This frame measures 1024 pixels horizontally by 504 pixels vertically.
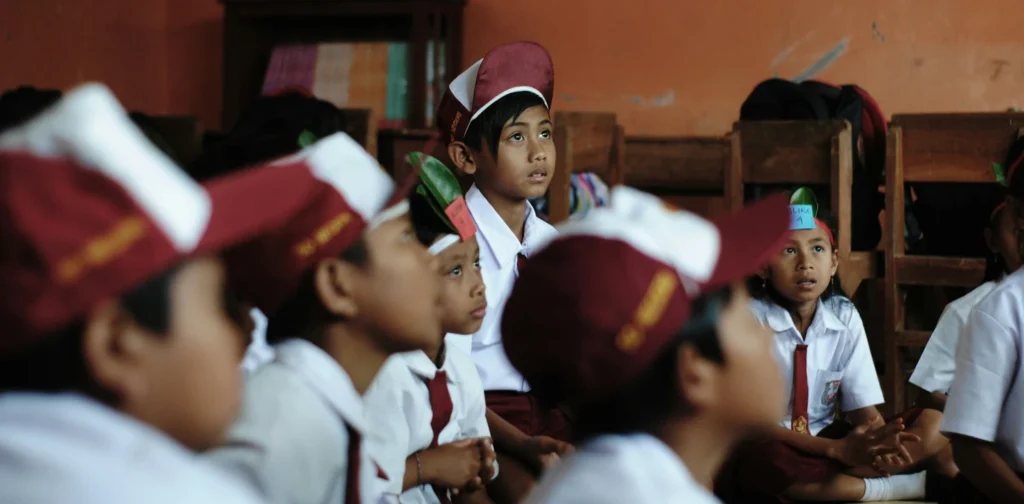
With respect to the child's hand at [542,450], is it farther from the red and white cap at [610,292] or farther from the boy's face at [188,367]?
the boy's face at [188,367]

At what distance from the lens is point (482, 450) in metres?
1.79

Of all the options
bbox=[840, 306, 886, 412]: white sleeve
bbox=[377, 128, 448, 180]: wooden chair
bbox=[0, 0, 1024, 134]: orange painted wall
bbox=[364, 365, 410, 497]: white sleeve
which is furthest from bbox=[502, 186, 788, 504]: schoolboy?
bbox=[0, 0, 1024, 134]: orange painted wall

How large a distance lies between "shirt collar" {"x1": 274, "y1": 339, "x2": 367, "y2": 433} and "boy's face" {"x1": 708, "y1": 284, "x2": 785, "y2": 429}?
0.40 meters

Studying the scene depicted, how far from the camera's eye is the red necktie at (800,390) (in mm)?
2361

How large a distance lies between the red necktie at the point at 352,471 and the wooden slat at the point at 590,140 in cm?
208

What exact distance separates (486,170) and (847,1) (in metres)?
2.87

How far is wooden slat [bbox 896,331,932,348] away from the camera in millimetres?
3012

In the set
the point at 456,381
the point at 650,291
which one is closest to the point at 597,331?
the point at 650,291

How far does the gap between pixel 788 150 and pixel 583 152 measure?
0.60 meters

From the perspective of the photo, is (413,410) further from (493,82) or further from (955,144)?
(955,144)

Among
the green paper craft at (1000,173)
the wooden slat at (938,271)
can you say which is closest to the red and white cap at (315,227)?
the green paper craft at (1000,173)

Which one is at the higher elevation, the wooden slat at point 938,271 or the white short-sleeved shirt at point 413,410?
the wooden slat at point 938,271

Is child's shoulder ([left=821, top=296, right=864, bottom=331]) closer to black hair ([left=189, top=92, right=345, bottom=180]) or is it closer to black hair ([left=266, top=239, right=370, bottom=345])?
black hair ([left=189, top=92, right=345, bottom=180])

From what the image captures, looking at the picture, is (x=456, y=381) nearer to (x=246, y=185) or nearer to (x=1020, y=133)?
(x=246, y=185)
